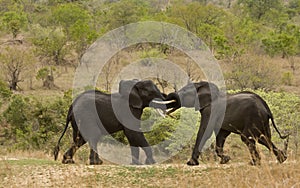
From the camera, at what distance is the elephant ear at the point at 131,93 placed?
32.9ft

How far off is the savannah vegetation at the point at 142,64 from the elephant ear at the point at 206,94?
1345mm

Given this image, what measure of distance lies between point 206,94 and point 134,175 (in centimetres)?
218

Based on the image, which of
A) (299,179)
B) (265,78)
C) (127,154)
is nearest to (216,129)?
(299,179)

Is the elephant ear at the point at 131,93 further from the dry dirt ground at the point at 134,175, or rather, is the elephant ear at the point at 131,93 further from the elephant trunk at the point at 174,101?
the dry dirt ground at the point at 134,175

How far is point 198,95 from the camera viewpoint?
9.68 metres

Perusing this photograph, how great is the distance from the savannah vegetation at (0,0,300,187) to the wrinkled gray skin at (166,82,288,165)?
1.44 feet

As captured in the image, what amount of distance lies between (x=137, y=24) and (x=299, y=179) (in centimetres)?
4161

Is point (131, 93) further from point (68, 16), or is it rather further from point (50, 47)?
→ point (68, 16)

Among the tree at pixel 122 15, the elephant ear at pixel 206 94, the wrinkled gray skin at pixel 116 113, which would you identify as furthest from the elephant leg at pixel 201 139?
the tree at pixel 122 15

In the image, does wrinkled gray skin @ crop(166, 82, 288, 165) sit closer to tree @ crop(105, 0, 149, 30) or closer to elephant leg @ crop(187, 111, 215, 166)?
elephant leg @ crop(187, 111, 215, 166)

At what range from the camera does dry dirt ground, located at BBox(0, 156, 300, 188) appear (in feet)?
23.5

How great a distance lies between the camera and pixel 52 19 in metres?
52.1

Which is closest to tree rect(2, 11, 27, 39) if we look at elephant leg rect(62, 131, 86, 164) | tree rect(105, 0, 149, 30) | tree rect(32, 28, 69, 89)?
tree rect(32, 28, 69, 89)

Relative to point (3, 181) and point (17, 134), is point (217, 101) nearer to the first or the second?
point (3, 181)
